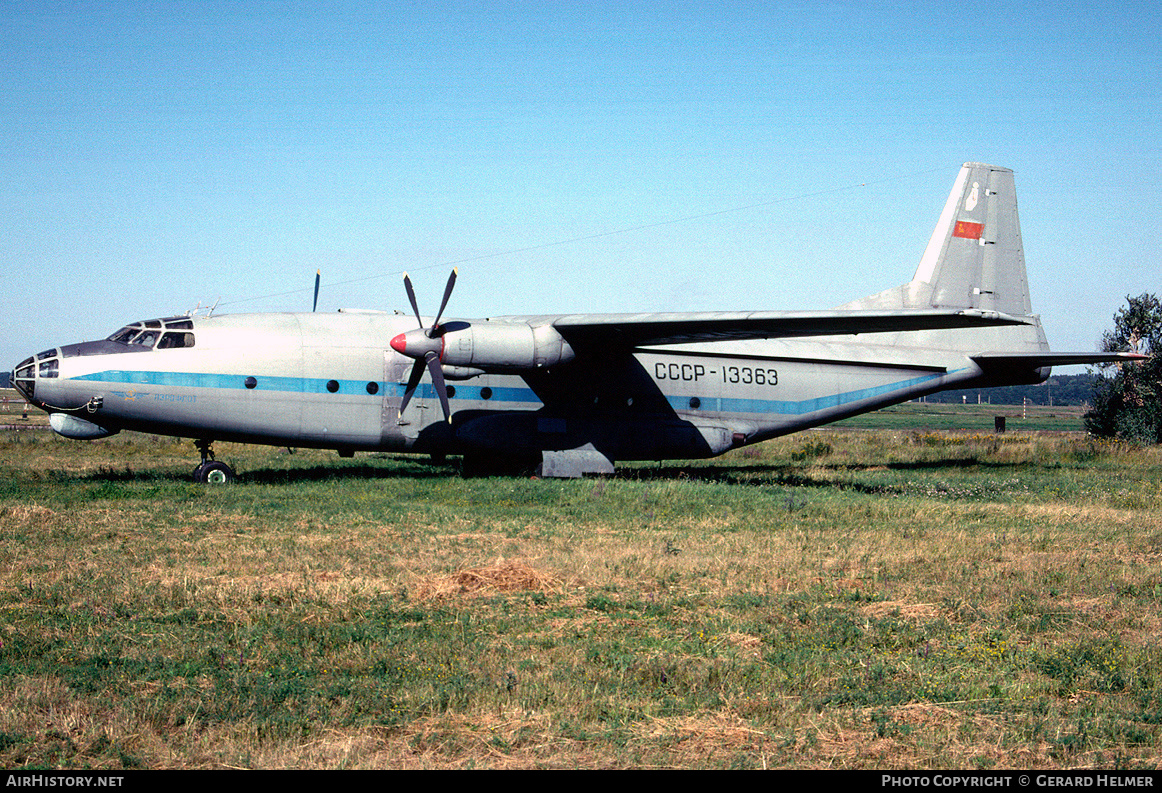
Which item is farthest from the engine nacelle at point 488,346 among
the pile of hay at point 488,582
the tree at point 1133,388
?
the tree at point 1133,388

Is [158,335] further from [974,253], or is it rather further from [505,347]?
[974,253]

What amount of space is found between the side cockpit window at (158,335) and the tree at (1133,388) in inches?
1454

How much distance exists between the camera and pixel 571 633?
28.9ft

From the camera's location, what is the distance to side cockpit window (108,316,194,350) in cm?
1980

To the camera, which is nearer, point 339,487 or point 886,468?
point 339,487

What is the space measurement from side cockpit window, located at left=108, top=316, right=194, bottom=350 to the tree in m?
36.9

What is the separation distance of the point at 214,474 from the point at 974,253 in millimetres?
20227

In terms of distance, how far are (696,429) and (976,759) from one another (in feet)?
58.0

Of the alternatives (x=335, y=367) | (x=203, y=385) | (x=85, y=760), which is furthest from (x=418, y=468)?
(x=85, y=760)

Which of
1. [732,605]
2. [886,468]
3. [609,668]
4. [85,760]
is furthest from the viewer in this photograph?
[886,468]

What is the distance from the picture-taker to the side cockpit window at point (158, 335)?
19797 mm

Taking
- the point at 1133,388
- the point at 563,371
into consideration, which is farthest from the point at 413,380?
the point at 1133,388

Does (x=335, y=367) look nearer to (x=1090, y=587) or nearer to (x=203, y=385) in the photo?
(x=203, y=385)

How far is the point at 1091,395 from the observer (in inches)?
1686
